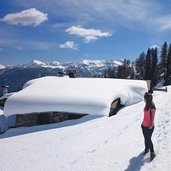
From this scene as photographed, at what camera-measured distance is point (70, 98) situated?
2195 centimetres

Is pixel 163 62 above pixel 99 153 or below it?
above

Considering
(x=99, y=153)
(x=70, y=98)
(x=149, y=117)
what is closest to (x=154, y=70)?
(x=70, y=98)

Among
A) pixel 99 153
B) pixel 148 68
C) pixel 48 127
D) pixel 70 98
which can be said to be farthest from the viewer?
pixel 148 68

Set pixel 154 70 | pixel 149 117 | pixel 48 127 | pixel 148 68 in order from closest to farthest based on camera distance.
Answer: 1. pixel 149 117
2. pixel 48 127
3. pixel 154 70
4. pixel 148 68

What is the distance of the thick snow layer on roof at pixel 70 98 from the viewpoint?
68.3 feet

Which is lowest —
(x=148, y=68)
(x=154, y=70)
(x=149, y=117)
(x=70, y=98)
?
(x=70, y=98)

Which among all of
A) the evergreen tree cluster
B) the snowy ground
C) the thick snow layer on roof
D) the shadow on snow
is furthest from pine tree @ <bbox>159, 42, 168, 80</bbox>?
the snowy ground

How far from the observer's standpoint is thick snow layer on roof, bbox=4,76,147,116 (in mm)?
20828

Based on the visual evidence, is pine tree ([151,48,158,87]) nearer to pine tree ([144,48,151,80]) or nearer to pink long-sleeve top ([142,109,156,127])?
pine tree ([144,48,151,80])

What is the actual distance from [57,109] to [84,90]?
396cm

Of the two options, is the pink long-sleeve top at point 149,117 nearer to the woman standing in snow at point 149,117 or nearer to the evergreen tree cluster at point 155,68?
the woman standing in snow at point 149,117

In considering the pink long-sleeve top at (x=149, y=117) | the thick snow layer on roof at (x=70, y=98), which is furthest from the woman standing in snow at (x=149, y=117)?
the thick snow layer on roof at (x=70, y=98)

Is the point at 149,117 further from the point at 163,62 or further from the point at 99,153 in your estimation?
the point at 163,62

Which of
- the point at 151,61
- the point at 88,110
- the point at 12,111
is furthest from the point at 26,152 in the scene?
the point at 151,61
